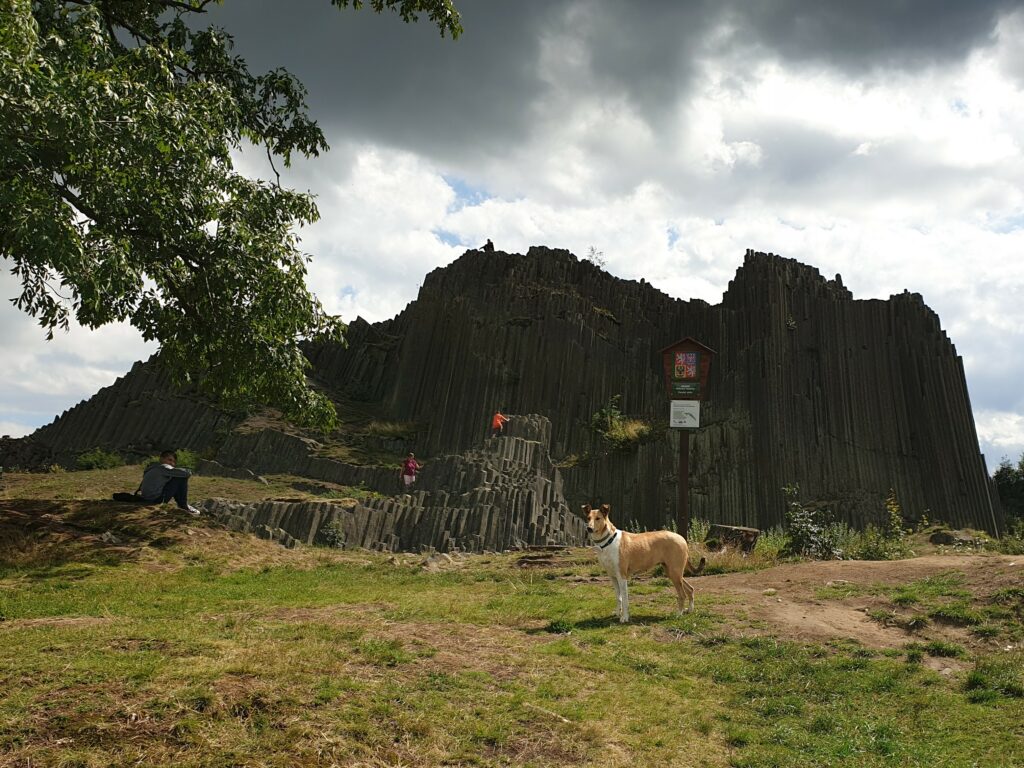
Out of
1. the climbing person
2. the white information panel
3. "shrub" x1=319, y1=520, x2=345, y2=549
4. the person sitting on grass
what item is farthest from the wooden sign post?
the person sitting on grass

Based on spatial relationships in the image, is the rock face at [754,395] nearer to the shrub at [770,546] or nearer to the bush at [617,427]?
the bush at [617,427]

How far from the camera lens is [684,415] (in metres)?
16.7

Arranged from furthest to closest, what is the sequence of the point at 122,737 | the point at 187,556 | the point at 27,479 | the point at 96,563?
the point at 27,479 → the point at 187,556 → the point at 96,563 → the point at 122,737

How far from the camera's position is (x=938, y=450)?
1001 inches

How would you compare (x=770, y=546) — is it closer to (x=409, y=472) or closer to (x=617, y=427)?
(x=409, y=472)

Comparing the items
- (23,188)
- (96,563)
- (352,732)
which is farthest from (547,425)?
(352,732)

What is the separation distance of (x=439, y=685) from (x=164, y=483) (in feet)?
32.3

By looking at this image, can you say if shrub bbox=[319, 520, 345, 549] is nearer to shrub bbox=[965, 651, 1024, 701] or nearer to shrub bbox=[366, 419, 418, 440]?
shrub bbox=[965, 651, 1024, 701]

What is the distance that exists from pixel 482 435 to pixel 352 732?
95.1 feet

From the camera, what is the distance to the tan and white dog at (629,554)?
9617 millimetres

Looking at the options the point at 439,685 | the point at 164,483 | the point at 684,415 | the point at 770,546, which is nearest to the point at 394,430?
the point at 684,415

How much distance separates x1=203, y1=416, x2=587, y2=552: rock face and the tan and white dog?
7.21m

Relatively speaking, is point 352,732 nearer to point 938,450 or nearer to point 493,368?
point 938,450

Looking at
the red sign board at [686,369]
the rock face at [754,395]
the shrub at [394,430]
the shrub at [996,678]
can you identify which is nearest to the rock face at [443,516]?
the red sign board at [686,369]
